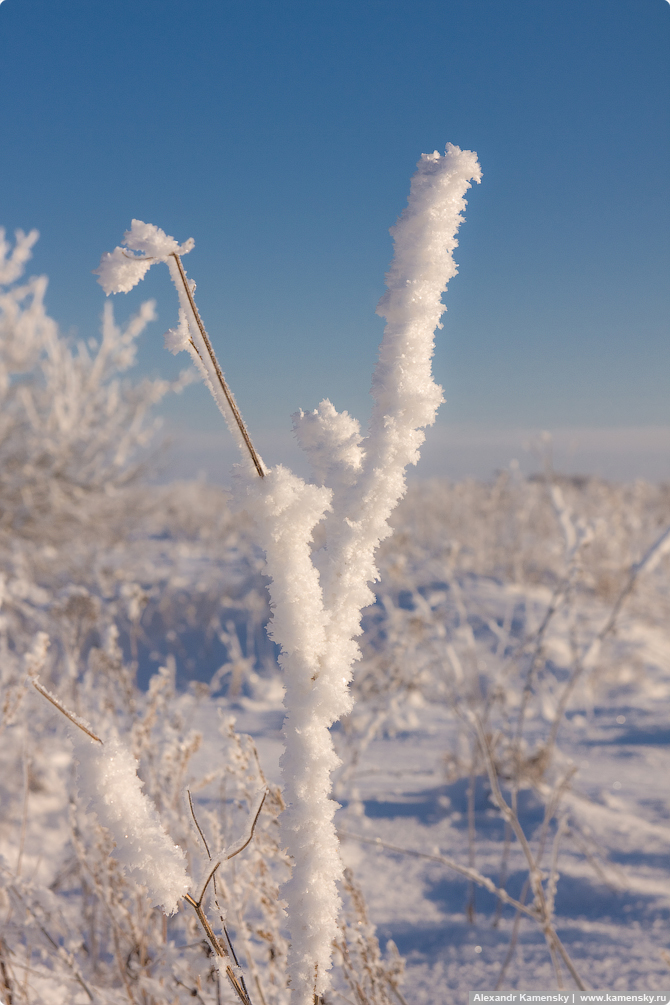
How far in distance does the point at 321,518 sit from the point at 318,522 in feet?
0.11

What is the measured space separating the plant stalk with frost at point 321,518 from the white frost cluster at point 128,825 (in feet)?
0.39

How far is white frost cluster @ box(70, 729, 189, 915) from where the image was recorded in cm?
56

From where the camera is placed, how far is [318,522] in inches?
23.0

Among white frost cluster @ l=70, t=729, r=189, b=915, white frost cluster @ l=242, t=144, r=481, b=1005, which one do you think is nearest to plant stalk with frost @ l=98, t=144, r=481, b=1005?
white frost cluster @ l=242, t=144, r=481, b=1005

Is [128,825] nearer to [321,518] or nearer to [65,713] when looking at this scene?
[65,713]

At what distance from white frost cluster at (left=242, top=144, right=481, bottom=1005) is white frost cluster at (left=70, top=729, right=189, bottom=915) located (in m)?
0.12

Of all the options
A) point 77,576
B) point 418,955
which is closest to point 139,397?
point 77,576

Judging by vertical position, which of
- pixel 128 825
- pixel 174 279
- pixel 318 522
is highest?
pixel 174 279

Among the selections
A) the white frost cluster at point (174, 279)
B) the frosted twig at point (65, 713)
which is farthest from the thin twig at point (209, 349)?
the frosted twig at point (65, 713)

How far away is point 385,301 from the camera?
24.4 inches

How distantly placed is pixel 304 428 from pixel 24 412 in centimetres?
543

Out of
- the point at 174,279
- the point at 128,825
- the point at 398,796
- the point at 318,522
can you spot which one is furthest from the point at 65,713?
the point at 398,796

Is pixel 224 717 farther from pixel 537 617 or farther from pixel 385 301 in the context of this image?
pixel 537 617

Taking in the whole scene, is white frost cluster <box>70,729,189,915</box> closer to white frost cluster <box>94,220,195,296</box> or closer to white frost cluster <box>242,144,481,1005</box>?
white frost cluster <box>242,144,481,1005</box>
